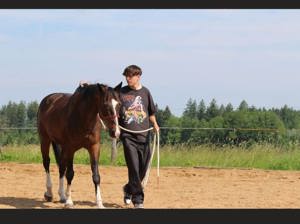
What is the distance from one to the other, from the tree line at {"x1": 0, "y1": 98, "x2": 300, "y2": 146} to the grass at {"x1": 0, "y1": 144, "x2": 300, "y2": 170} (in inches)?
28.6

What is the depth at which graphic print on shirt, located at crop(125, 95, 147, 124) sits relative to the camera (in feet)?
25.3

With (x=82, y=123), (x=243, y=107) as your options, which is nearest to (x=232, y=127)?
(x=243, y=107)

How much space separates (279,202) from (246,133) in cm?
1108

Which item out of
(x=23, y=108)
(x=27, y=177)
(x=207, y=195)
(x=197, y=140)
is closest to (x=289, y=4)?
(x=207, y=195)

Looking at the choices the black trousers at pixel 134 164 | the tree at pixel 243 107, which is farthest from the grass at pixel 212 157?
the tree at pixel 243 107

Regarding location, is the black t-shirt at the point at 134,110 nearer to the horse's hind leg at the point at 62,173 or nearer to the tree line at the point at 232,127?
the horse's hind leg at the point at 62,173

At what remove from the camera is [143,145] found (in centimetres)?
793

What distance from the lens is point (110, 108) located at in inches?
289

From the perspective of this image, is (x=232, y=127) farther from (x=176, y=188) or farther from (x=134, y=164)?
(x=134, y=164)

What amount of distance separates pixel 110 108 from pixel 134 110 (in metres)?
0.51

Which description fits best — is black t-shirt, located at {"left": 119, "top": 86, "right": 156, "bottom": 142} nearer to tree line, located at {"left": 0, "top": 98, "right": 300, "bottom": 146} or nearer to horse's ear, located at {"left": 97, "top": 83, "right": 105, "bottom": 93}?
horse's ear, located at {"left": 97, "top": 83, "right": 105, "bottom": 93}

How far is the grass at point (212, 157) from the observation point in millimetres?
15312

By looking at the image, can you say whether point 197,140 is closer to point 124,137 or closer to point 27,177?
point 27,177

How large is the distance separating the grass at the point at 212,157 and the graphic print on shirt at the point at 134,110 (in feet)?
24.7
